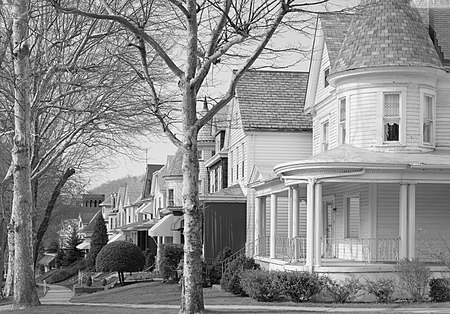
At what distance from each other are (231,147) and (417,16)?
1645 cm

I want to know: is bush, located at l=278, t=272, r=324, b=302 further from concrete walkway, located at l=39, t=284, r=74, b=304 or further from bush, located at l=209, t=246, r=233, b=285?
concrete walkway, located at l=39, t=284, r=74, b=304

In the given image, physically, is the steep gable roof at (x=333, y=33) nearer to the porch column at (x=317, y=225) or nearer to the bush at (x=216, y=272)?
the porch column at (x=317, y=225)

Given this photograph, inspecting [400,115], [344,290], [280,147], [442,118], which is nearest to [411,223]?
[344,290]

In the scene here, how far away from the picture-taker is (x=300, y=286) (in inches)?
924

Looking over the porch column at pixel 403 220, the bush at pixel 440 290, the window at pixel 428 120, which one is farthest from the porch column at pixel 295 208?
the bush at pixel 440 290

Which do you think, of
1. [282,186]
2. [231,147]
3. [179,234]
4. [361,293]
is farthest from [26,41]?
[179,234]

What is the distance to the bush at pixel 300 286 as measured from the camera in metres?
23.4

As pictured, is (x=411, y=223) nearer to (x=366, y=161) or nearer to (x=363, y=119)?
(x=366, y=161)

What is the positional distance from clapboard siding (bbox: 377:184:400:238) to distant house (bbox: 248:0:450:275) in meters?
0.03

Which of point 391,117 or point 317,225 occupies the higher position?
point 391,117

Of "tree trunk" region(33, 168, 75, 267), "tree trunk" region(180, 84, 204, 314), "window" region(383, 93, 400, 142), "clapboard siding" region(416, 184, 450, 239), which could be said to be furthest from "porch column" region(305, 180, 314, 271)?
"tree trunk" region(33, 168, 75, 267)

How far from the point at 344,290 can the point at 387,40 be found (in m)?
9.06

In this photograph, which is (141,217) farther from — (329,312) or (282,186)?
(329,312)

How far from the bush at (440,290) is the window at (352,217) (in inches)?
196
